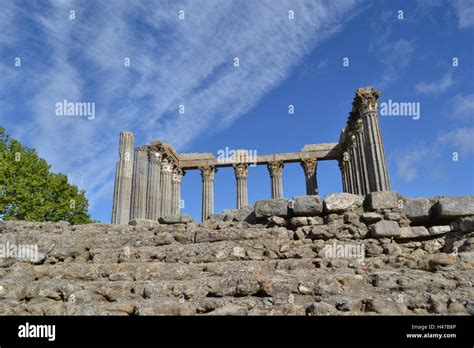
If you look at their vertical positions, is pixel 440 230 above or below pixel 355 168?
below

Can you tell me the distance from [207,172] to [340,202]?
24641 millimetres

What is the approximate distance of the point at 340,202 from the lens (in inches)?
356

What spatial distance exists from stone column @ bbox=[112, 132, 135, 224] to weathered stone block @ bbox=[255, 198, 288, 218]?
690 inches

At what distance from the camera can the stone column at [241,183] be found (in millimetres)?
31672

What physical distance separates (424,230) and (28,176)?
29.8 meters

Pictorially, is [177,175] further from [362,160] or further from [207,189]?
[362,160]

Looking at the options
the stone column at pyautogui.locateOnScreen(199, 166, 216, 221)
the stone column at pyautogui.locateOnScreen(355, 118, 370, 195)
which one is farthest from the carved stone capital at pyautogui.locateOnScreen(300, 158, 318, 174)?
the stone column at pyautogui.locateOnScreen(199, 166, 216, 221)

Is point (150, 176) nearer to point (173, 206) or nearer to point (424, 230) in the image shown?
point (173, 206)

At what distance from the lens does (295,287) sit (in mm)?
5836

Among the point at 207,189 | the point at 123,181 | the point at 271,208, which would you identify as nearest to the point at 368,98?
the point at 271,208

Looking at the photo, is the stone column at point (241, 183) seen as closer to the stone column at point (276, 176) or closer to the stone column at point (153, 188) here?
the stone column at point (276, 176)

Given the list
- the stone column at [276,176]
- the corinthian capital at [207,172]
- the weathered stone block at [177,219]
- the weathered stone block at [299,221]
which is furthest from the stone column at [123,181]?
the weathered stone block at [299,221]

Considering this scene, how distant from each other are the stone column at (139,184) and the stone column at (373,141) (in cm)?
1719
